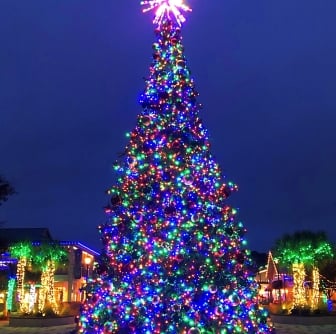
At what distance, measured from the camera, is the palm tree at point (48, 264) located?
2177cm

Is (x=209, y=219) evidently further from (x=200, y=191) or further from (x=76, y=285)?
(x=76, y=285)

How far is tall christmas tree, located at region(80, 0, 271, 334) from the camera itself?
26.3ft

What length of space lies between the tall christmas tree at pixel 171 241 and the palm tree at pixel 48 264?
1419 cm

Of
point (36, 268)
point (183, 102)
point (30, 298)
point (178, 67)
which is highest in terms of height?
point (178, 67)

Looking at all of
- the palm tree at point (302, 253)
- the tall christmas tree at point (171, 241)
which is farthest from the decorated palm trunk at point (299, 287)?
the tall christmas tree at point (171, 241)

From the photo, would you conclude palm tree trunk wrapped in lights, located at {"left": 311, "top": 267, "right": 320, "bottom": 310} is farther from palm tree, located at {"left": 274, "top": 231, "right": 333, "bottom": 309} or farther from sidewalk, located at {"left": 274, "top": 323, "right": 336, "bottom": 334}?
sidewalk, located at {"left": 274, "top": 323, "right": 336, "bottom": 334}

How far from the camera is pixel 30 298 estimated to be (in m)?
23.2

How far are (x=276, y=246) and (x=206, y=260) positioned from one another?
15.7 m

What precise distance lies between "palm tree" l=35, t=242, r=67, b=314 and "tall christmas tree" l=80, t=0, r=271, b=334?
14.2m

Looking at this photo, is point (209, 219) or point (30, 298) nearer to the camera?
point (209, 219)

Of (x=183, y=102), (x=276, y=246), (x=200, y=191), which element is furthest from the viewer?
(x=276, y=246)

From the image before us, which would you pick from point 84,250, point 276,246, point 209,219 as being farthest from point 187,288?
point 84,250

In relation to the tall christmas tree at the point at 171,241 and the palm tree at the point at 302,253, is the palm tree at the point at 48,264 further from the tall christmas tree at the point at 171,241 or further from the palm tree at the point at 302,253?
the tall christmas tree at the point at 171,241

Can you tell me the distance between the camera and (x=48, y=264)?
2223 centimetres
